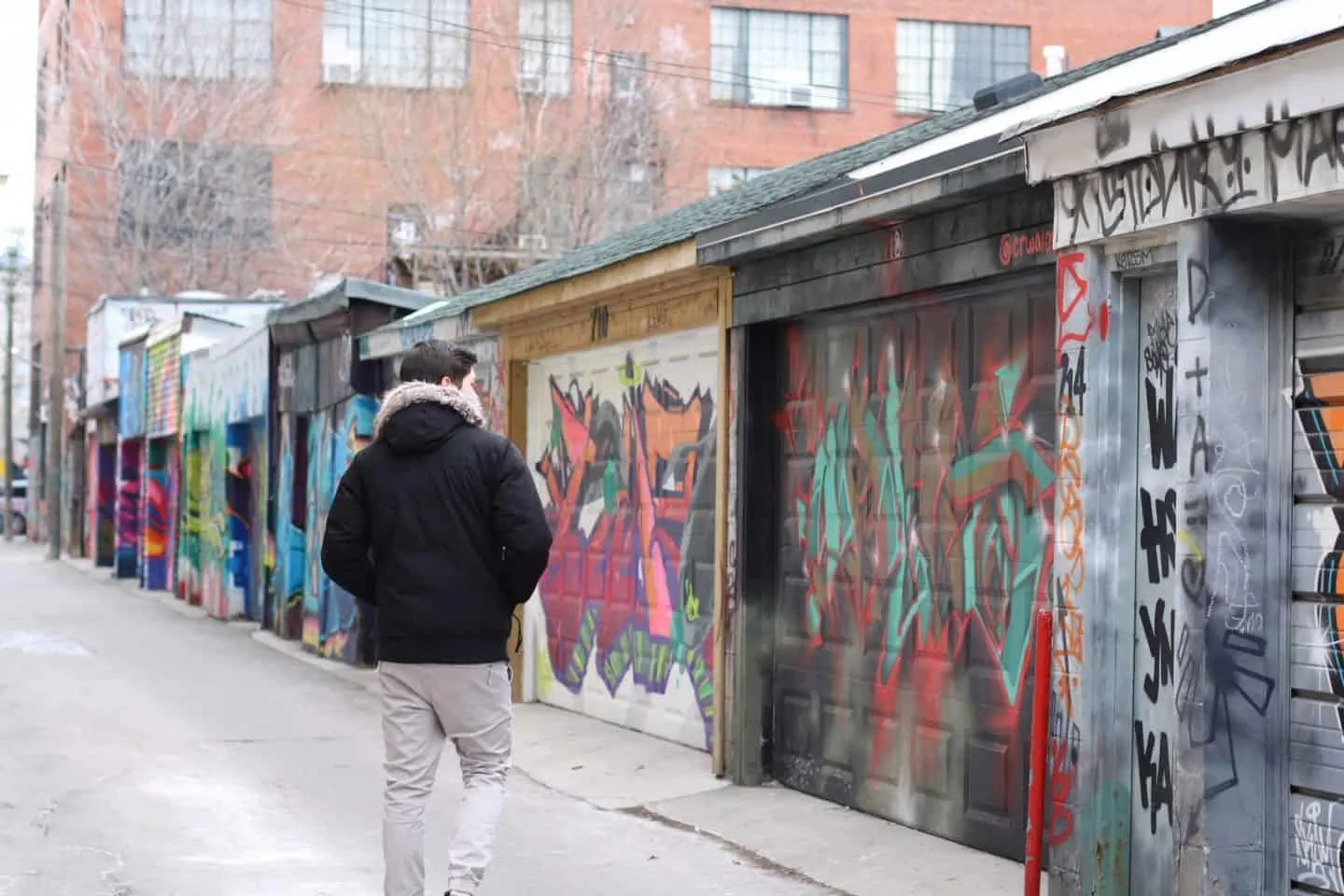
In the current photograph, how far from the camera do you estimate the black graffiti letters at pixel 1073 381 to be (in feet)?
22.5

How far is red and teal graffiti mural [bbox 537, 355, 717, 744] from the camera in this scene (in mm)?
11266

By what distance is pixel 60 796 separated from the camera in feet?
32.8

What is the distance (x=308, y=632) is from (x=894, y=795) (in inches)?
→ 453

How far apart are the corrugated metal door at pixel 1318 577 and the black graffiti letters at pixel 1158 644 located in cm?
56

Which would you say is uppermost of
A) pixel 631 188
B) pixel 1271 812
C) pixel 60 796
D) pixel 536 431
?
pixel 631 188

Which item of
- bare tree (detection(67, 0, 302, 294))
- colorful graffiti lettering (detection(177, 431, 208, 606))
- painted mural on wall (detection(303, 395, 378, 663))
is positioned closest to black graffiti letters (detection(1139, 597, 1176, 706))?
painted mural on wall (detection(303, 395, 378, 663))

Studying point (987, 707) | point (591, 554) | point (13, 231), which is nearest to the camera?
point (987, 707)

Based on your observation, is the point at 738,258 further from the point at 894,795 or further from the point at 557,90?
the point at 557,90

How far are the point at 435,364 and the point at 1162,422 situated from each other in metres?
2.51

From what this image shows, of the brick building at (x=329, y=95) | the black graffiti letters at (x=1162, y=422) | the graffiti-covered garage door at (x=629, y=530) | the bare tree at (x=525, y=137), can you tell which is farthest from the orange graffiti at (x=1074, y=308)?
the brick building at (x=329, y=95)

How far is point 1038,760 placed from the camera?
662cm

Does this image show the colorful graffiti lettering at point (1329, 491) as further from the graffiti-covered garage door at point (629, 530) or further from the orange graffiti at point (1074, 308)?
the graffiti-covered garage door at point (629, 530)

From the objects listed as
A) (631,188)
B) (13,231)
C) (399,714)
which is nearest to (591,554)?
(399,714)

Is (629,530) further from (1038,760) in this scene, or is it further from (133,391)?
(133,391)
